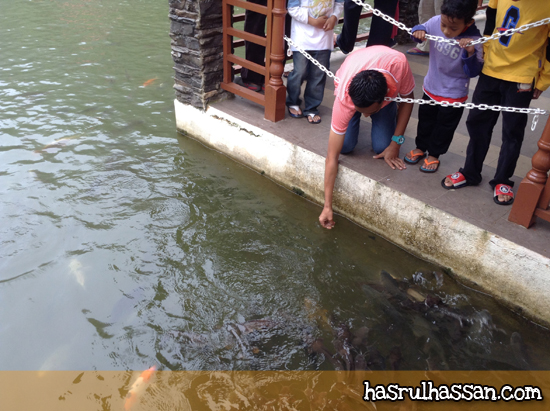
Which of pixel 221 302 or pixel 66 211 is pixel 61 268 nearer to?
pixel 66 211

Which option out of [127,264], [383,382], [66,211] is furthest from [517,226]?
[66,211]

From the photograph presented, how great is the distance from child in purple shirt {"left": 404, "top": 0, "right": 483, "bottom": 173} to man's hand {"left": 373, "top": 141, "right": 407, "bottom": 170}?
125 millimetres

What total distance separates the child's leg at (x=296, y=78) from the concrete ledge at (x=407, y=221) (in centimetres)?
60

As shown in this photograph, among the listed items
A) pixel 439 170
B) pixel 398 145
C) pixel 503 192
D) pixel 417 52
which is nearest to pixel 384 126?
pixel 398 145

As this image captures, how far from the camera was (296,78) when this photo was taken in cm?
506

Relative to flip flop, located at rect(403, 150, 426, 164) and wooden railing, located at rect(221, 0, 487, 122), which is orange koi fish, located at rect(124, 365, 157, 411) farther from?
wooden railing, located at rect(221, 0, 487, 122)

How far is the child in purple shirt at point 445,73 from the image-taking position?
344cm

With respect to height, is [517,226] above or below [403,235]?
above

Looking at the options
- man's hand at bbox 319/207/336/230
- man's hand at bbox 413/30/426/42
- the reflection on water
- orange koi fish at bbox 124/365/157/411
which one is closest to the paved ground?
man's hand at bbox 319/207/336/230

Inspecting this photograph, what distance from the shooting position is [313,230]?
175 inches

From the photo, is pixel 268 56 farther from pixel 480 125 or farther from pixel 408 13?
pixel 408 13

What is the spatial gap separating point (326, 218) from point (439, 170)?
115 centimetres

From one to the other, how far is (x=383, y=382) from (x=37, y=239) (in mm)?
3246

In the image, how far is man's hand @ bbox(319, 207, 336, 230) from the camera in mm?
4219
